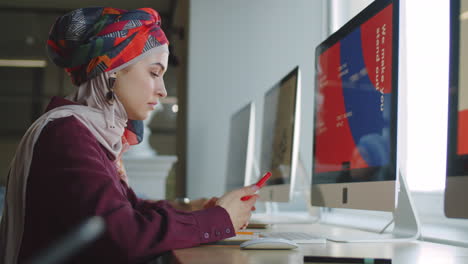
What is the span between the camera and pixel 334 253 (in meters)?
1.06

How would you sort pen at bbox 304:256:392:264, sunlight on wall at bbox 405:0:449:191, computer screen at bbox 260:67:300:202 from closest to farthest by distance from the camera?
pen at bbox 304:256:392:264
computer screen at bbox 260:67:300:202
sunlight on wall at bbox 405:0:449:191

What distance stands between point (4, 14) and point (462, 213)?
545 centimetres

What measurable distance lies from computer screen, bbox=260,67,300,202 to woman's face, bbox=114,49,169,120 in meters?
0.50

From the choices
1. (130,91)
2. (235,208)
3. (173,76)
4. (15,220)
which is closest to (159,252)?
(235,208)

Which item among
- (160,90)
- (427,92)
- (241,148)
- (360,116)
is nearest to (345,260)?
(360,116)

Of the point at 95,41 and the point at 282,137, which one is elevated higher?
the point at 95,41

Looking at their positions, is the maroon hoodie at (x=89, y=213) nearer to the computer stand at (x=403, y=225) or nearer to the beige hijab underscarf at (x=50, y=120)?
the beige hijab underscarf at (x=50, y=120)

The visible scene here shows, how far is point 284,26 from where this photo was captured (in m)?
3.20

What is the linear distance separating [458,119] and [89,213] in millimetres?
674

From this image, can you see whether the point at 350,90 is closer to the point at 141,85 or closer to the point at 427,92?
the point at 141,85

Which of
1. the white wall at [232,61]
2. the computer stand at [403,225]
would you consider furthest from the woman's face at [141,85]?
the white wall at [232,61]

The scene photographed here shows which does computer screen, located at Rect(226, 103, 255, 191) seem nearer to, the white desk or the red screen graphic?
the red screen graphic

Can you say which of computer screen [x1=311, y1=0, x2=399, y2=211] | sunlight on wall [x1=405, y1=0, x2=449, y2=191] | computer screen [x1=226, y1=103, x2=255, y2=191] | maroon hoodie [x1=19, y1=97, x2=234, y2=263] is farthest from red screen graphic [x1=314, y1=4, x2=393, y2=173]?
computer screen [x1=226, y1=103, x2=255, y2=191]

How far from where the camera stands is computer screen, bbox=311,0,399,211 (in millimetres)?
1187
